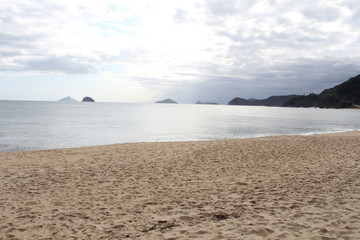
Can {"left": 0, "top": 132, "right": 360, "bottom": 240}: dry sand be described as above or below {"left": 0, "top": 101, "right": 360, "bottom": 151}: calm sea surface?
above

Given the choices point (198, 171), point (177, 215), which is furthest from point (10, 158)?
point (177, 215)

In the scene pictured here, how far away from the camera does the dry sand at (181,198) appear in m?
5.34

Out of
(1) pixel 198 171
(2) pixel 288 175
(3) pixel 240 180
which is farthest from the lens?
(1) pixel 198 171

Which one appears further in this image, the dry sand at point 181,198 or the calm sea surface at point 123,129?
the calm sea surface at point 123,129

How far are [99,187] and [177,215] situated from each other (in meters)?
3.60

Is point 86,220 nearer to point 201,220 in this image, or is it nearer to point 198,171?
point 201,220

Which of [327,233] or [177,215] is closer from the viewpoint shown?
[327,233]

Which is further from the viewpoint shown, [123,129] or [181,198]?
[123,129]

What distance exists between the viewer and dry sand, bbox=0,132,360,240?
5.34 m

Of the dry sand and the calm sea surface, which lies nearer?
the dry sand

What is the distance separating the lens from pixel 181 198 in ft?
24.5

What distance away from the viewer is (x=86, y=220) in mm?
5969

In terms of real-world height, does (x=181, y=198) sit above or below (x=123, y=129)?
above

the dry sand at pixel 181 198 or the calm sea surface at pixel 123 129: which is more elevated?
the dry sand at pixel 181 198
